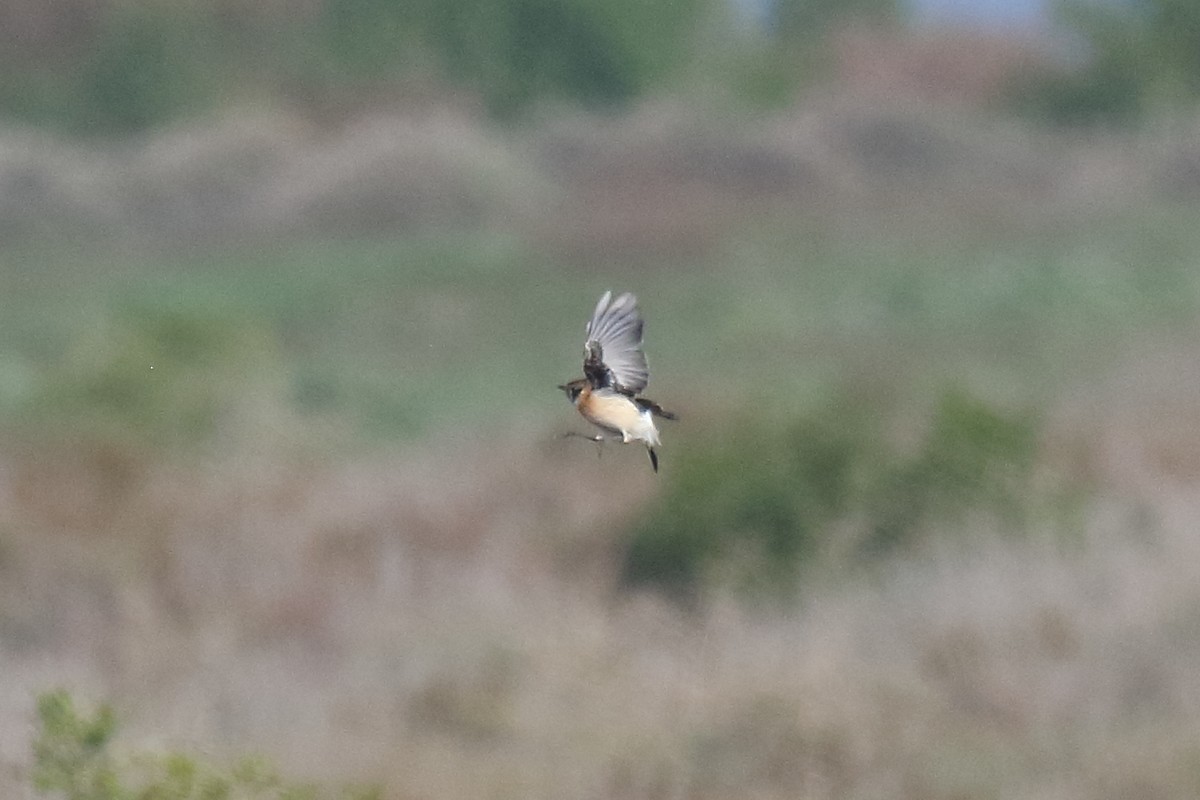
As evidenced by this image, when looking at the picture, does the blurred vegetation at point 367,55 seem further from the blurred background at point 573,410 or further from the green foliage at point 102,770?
the green foliage at point 102,770

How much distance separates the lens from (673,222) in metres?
26.6

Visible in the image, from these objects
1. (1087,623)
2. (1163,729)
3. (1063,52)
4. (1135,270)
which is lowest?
(1163,729)

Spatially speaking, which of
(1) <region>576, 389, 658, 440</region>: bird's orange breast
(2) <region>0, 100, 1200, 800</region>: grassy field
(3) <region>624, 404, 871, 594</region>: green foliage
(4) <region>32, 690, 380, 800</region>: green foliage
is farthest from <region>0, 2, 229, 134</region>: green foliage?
(1) <region>576, 389, 658, 440</region>: bird's orange breast

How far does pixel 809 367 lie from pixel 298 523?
318 inches

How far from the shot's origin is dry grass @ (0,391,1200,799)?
7.38m

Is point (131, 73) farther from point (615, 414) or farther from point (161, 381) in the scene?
point (615, 414)

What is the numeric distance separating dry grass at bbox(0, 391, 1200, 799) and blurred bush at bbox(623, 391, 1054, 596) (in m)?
0.28

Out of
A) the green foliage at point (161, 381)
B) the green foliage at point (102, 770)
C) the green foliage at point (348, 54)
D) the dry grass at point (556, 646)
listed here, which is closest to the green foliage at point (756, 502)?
the dry grass at point (556, 646)

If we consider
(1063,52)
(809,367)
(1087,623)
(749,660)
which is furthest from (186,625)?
(1063,52)

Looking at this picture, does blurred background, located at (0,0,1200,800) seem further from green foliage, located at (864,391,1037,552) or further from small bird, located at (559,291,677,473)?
small bird, located at (559,291,677,473)

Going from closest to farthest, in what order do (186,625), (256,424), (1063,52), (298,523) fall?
(186,625) → (298,523) → (256,424) → (1063,52)

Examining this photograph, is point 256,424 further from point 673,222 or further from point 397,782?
point 673,222

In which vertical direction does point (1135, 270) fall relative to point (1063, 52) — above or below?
below

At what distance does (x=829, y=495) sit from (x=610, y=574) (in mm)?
994
